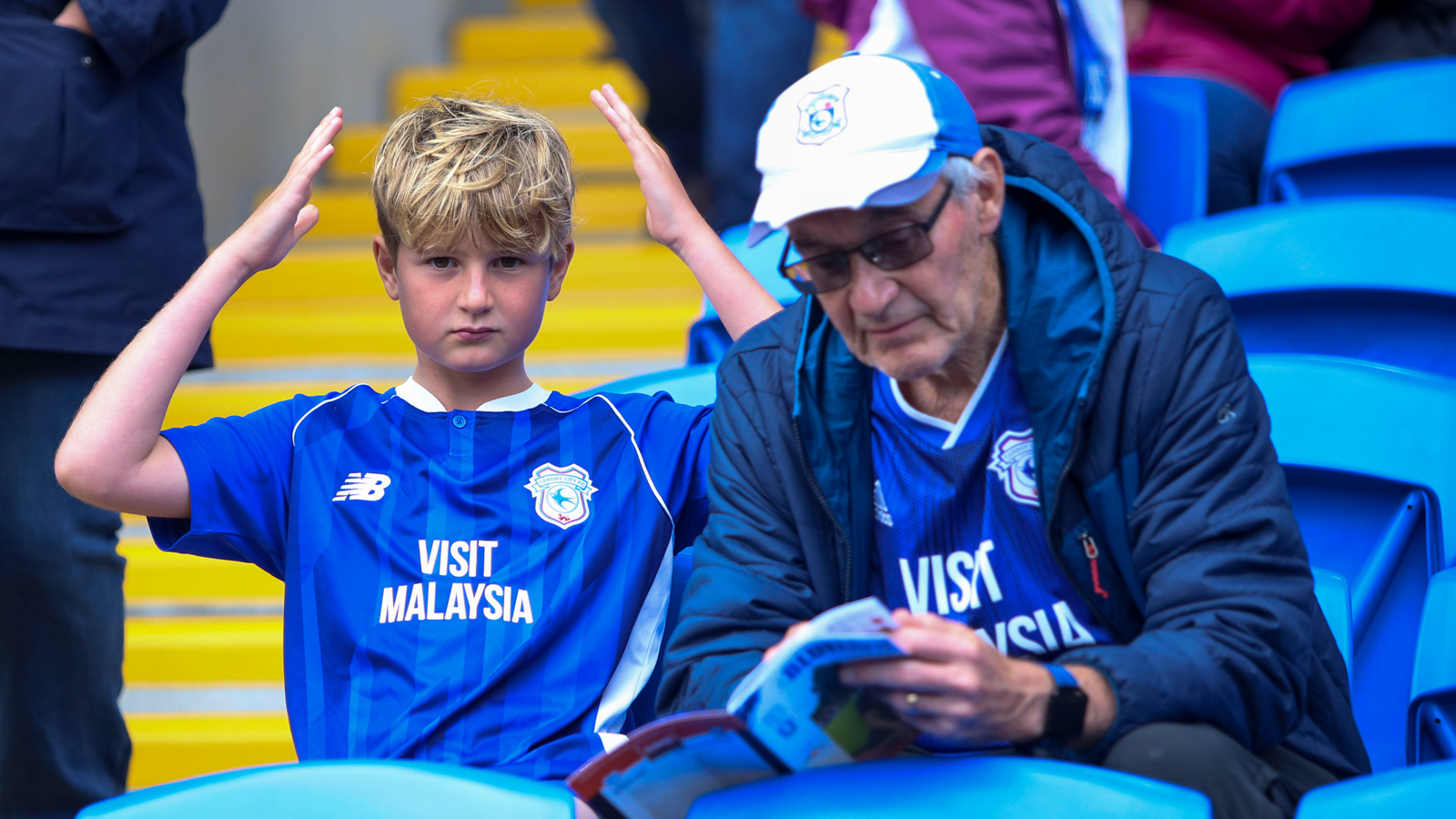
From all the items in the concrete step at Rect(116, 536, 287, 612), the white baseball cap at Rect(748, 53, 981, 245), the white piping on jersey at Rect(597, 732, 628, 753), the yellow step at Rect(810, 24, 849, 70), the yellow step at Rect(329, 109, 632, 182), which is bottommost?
the concrete step at Rect(116, 536, 287, 612)

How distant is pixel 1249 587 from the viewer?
4.24ft

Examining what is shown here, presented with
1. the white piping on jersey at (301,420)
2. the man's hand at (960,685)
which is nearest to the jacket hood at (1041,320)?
the man's hand at (960,685)

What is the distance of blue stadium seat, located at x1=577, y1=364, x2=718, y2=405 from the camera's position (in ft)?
6.55

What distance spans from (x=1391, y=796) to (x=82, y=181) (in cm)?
184

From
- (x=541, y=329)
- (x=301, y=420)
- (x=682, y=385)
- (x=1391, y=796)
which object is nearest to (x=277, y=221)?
(x=301, y=420)

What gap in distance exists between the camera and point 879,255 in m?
1.34

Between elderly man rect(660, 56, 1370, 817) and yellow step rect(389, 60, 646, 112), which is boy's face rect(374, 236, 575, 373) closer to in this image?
elderly man rect(660, 56, 1370, 817)

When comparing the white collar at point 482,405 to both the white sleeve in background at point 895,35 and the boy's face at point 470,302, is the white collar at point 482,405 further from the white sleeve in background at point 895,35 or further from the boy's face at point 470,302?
the white sleeve in background at point 895,35

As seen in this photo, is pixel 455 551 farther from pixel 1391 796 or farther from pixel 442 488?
pixel 1391 796

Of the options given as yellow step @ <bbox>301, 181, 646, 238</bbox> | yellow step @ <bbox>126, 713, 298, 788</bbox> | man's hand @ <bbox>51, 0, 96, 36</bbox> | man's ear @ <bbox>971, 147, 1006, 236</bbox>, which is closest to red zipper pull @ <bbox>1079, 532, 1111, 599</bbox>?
man's ear @ <bbox>971, 147, 1006, 236</bbox>

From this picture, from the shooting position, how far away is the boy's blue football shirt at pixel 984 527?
146cm

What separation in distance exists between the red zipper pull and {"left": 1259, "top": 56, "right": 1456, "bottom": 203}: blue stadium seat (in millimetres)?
1797

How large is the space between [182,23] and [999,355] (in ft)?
4.46

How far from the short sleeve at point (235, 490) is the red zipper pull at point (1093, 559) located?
3.03 feet
